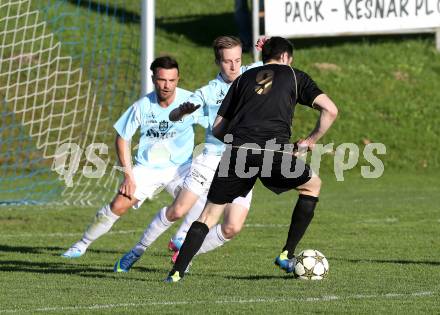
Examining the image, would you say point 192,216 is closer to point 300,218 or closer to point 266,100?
point 300,218

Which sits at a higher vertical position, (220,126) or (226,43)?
(226,43)

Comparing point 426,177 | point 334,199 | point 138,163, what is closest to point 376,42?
point 426,177

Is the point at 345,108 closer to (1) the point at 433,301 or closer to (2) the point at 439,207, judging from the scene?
(2) the point at 439,207

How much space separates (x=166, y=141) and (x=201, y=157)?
17.1 inches

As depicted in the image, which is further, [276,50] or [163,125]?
[163,125]

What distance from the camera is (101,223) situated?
10.6 meters

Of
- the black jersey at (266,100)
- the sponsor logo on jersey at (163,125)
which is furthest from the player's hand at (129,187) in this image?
the black jersey at (266,100)

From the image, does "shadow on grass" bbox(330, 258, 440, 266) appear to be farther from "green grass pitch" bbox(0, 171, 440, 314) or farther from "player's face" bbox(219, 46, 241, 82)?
"player's face" bbox(219, 46, 241, 82)

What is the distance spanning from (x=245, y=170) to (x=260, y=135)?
0.96ft

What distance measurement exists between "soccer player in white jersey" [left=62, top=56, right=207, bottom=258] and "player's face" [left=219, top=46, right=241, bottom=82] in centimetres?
46

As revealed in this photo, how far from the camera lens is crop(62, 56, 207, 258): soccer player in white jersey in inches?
389

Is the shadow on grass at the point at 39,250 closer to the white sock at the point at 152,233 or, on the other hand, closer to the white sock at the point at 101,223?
the white sock at the point at 101,223

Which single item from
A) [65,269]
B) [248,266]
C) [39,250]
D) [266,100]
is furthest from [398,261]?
[39,250]

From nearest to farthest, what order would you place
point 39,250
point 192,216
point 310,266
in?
point 310,266
point 192,216
point 39,250
